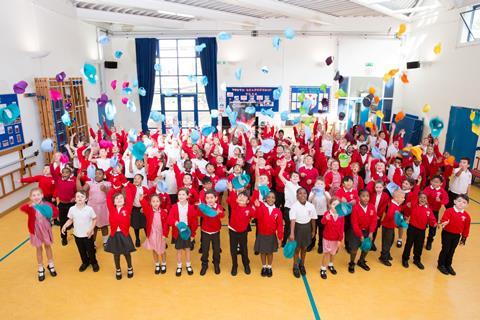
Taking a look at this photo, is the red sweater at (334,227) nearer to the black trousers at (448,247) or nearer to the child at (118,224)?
the black trousers at (448,247)

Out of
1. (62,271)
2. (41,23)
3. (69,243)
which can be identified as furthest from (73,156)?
(41,23)

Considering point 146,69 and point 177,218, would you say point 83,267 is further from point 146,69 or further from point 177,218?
point 146,69

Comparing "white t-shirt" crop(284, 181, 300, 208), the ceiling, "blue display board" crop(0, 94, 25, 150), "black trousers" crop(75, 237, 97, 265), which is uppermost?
the ceiling

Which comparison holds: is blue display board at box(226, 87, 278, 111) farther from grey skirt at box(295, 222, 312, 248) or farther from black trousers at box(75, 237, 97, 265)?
black trousers at box(75, 237, 97, 265)

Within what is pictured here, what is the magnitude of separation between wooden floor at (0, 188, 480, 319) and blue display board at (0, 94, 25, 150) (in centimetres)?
250

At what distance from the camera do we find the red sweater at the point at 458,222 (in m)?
3.86

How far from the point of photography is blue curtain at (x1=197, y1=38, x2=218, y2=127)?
11891 mm

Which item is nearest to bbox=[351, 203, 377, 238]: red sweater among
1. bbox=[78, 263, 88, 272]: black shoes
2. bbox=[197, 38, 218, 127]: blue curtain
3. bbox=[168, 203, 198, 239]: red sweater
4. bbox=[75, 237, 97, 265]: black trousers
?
bbox=[168, 203, 198, 239]: red sweater

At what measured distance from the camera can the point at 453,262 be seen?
442 cm

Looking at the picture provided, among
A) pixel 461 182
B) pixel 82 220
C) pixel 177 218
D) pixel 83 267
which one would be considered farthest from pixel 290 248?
pixel 461 182

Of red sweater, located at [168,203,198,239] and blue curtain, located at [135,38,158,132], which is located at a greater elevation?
blue curtain, located at [135,38,158,132]

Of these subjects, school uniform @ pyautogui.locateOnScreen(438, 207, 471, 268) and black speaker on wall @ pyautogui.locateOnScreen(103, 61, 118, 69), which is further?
black speaker on wall @ pyautogui.locateOnScreen(103, 61, 118, 69)

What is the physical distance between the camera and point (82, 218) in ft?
12.6

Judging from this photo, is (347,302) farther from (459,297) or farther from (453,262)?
(453,262)
